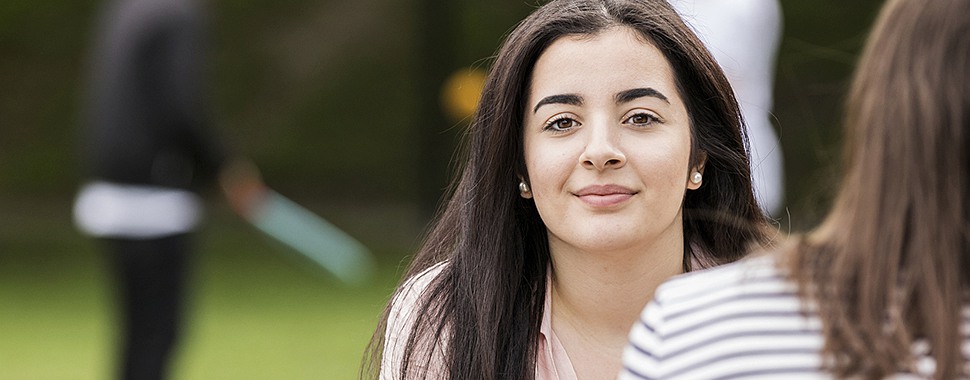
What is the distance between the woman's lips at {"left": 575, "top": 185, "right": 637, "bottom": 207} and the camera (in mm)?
2406

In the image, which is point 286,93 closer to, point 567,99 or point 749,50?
point 749,50

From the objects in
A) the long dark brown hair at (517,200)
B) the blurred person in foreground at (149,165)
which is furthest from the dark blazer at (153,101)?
the long dark brown hair at (517,200)

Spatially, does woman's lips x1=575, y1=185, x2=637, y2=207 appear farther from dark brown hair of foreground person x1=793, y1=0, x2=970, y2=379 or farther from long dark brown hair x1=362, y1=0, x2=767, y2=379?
dark brown hair of foreground person x1=793, y1=0, x2=970, y2=379

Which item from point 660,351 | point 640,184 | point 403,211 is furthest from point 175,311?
point 403,211

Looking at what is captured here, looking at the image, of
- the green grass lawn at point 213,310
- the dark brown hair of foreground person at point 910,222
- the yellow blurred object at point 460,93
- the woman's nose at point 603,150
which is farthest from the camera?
the yellow blurred object at point 460,93

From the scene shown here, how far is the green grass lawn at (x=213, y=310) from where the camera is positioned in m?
6.91

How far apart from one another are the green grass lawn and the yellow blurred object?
→ 1101 millimetres

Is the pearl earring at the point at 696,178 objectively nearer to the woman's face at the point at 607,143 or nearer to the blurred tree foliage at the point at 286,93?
the woman's face at the point at 607,143

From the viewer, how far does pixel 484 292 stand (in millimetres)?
2570

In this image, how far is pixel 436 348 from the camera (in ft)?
8.41

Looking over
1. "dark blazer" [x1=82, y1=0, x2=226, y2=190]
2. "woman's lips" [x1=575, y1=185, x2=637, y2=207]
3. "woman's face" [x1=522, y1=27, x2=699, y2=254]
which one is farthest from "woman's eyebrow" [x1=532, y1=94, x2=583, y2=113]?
"dark blazer" [x1=82, y1=0, x2=226, y2=190]

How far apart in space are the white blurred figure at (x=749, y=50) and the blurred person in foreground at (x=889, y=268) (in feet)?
6.78

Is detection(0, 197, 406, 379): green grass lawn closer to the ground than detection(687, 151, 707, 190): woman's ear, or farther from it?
farther from it

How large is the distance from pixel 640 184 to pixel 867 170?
951mm
